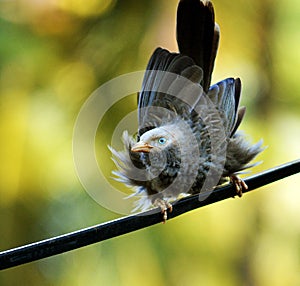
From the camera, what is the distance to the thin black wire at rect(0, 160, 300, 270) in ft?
4.64

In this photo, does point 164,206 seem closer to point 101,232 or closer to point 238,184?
point 238,184

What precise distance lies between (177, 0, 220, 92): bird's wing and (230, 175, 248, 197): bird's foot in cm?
31

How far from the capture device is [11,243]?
3.45 meters

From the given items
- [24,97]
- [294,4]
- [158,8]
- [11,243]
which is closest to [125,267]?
[11,243]

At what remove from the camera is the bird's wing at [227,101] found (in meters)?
2.14

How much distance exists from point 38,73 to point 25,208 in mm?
793

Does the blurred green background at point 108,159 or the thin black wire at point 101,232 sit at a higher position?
the blurred green background at point 108,159

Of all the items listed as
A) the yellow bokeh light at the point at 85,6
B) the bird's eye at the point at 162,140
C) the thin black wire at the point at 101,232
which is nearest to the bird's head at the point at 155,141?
the bird's eye at the point at 162,140

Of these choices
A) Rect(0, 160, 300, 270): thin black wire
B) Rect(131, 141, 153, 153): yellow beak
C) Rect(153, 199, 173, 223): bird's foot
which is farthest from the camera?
Rect(131, 141, 153, 153): yellow beak

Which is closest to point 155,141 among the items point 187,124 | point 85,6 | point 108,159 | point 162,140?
point 162,140

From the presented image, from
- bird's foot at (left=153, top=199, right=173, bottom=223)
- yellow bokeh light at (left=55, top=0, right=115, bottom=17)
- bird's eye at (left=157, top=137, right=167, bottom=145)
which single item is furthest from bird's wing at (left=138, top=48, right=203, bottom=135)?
yellow bokeh light at (left=55, top=0, right=115, bottom=17)

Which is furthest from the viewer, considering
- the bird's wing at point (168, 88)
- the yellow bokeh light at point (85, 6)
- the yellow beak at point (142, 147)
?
the yellow bokeh light at point (85, 6)

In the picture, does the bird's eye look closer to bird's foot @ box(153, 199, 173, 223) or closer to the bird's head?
the bird's head

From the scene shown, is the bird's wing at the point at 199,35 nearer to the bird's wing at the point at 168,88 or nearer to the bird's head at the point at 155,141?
the bird's wing at the point at 168,88
